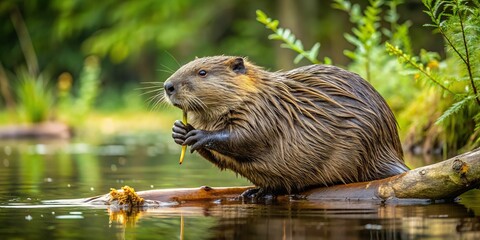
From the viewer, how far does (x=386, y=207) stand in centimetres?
501

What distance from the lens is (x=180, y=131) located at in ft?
18.6

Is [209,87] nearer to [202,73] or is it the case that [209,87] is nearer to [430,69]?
[202,73]

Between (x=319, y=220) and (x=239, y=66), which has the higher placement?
(x=239, y=66)

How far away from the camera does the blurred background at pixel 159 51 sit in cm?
1104

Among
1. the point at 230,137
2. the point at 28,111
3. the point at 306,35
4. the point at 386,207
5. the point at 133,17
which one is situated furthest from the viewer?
the point at 133,17

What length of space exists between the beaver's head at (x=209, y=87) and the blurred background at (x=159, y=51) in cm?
319

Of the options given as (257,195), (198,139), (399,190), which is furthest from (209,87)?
(399,190)

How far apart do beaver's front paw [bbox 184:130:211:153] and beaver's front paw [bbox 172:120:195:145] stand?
6cm

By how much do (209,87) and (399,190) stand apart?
4.30 feet

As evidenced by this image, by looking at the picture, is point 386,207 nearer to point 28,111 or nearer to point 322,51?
point 28,111

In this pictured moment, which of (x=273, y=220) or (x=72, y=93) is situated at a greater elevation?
(x=72, y=93)

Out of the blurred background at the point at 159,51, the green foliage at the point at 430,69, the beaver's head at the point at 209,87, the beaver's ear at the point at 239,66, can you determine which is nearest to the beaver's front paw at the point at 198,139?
the beaver's head at the point at 209,87

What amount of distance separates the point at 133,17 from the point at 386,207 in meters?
17.3

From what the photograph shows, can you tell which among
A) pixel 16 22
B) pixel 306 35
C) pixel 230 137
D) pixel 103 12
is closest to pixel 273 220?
pixel 230 137
